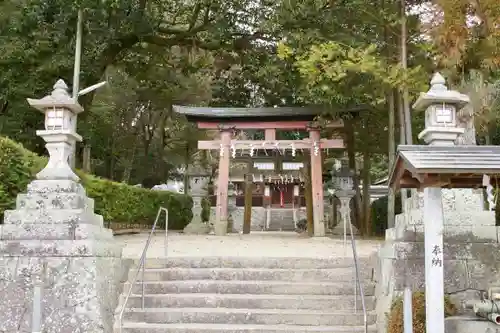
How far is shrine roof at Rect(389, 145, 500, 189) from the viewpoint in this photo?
5.06 metres

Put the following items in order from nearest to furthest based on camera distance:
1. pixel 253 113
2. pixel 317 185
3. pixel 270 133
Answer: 1. pixel 317 185
2. pixel 253 113
3. pixel 270 133

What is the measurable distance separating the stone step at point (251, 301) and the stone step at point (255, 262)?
63 centimetres

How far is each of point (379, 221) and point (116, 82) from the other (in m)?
11.1

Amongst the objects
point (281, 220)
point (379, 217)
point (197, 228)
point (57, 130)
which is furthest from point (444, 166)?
point (281, 220)

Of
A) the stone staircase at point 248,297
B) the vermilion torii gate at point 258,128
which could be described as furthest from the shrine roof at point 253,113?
the stone staircase at point 248,297

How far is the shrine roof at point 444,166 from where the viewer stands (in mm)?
5059

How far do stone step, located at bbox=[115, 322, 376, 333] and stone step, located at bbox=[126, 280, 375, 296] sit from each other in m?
0.65

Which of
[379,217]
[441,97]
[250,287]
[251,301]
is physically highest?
[441,97]

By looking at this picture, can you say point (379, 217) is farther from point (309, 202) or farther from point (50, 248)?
point (50, 248)

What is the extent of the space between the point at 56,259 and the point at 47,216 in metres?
0.53

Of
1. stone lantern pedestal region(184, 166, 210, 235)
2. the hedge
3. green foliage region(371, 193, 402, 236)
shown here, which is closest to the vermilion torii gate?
the hedge

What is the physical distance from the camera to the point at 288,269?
7406 mm

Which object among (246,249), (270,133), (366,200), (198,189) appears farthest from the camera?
(198,189)

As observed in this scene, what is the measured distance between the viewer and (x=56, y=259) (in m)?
6.32
